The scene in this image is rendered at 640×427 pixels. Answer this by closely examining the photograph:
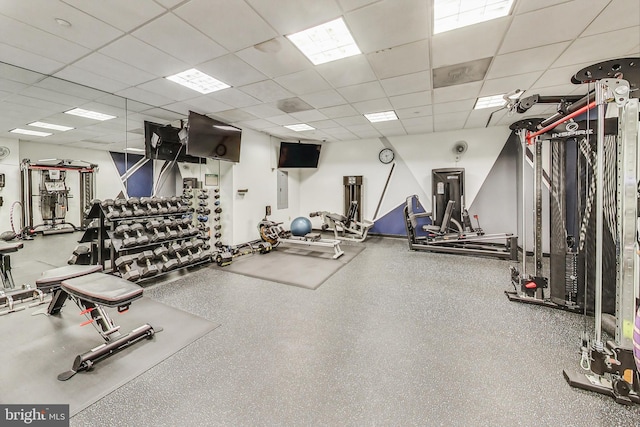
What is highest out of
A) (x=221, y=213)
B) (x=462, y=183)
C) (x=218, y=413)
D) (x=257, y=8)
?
(x=257, y=8)

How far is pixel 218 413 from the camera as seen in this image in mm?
1575

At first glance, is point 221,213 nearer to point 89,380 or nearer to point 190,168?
point 190,168

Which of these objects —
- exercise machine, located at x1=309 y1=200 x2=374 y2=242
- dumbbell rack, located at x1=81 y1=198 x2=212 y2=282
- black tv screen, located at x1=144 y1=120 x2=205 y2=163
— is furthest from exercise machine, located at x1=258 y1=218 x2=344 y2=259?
black tv screen, located at x1=144 y1=120 x2=205 y2=163

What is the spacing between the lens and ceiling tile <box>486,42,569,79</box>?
2766 millimetres

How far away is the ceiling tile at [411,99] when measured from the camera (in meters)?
4.08

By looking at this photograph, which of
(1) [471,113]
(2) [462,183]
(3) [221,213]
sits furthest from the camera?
(2) [462,183]

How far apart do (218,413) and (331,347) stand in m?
1.01

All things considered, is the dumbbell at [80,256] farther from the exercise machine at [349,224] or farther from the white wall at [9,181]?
the exercise machine at [349,224]

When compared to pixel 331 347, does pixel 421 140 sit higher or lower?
higher

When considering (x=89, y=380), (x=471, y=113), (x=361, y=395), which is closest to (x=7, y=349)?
(x=89, y=380)

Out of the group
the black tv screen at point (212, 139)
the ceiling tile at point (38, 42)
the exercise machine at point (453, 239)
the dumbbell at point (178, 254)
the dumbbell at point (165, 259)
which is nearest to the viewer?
the ceiling tile at point (38, 42)

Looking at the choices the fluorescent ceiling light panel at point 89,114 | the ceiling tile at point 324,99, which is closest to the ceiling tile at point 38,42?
the fluorescent ceiling light panel at point 89,114

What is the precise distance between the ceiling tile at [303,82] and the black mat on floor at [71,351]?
3.22 metres

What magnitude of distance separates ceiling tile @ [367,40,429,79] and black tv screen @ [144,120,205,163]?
393 centimetres
